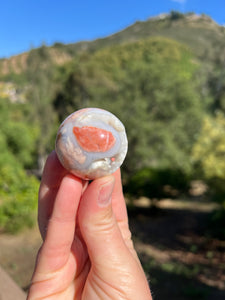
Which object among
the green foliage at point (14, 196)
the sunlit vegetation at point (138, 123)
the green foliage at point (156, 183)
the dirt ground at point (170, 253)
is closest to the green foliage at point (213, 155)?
the sunlit vegetation at point (138, 123)

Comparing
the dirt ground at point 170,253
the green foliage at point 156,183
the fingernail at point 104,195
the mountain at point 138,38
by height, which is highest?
the mountain at point 138,38

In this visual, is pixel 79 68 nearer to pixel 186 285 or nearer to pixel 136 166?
pixel 136 166

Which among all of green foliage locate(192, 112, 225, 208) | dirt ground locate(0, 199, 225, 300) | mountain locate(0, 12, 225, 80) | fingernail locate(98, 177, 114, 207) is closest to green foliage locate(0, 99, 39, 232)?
dirt ground locate(0, 199, 225, 300)

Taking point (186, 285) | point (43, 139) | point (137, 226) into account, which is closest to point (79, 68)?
point (43, 139)

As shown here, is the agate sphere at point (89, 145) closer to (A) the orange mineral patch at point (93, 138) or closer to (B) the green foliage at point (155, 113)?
(A) the orange mineral patch at point (93, 138)

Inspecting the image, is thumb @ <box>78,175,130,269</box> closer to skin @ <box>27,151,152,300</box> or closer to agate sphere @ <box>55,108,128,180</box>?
skin @ <box>27,151,152,300</box>

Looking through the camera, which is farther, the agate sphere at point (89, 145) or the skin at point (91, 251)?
the agate sphere at point (89, 145)
